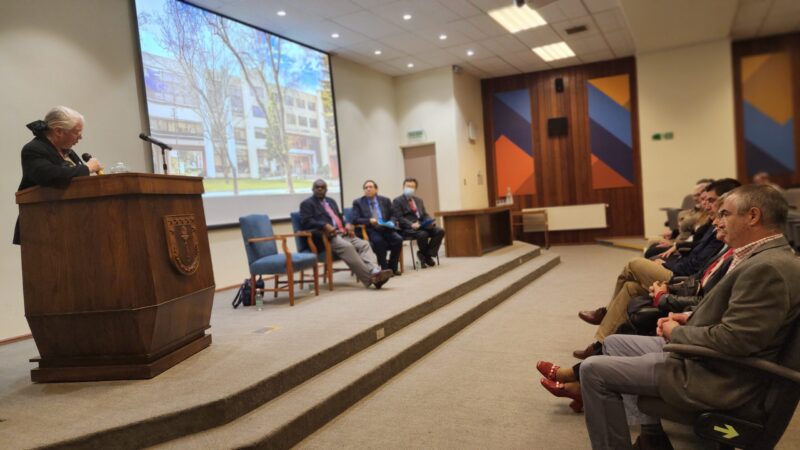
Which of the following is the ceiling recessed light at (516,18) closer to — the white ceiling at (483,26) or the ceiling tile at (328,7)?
the white ceiling at (483,26)

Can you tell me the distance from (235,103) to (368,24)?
210cm

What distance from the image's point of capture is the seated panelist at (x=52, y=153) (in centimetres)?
248

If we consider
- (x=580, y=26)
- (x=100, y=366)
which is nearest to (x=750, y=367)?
(x=100, y=366)

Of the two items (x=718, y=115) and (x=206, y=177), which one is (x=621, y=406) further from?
(x=718, y=115)

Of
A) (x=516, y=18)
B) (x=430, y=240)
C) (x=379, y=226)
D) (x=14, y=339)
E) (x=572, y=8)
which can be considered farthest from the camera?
(x=516, y=18)

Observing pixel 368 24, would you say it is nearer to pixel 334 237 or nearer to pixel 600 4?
pixel 600 4

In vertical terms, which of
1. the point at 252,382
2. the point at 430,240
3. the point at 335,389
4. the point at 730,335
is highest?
the point at 730,335

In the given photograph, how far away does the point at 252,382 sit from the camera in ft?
7.93

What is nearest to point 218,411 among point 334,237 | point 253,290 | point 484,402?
point 484,402

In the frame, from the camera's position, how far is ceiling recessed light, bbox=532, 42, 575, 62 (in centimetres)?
847

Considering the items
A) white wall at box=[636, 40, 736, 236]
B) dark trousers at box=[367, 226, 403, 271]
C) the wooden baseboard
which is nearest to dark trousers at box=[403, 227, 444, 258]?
dark trousers at box=[367, 226, 403, 271]

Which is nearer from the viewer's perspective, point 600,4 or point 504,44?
point 600,4

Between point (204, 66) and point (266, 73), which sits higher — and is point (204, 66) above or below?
below

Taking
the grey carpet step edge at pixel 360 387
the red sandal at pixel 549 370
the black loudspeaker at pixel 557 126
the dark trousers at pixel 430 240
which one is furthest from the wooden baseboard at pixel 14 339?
the black loudspeaker at pixel 557 126
